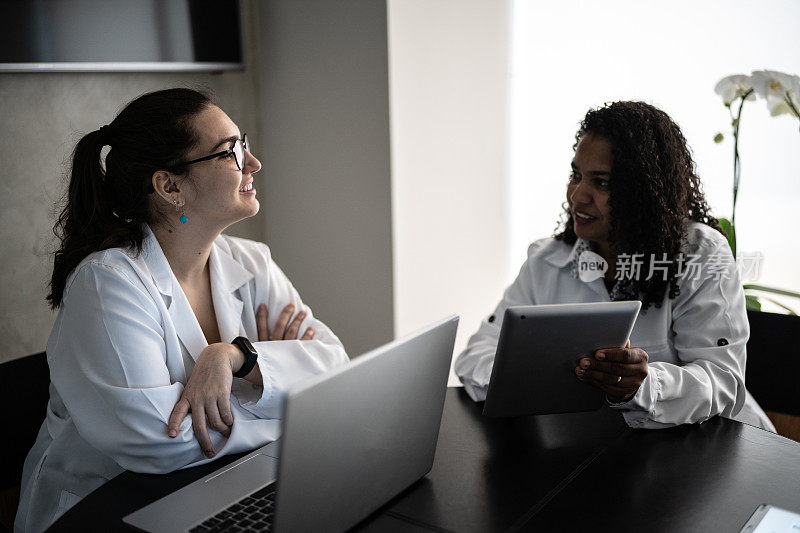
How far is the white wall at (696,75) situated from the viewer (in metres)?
2.48

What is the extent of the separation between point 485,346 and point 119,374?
0.84 m

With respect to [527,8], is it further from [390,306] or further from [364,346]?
[364,346]

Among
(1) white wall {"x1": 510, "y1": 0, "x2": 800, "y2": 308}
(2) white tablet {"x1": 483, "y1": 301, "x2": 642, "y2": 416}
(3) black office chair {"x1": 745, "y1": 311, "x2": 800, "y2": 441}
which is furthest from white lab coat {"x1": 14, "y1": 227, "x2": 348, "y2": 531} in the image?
(1) white wall {"x1": 510, "y1": 0, "x2": 800, "y2": 308}

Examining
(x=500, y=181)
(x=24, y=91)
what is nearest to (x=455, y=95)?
(x=500, y=181)

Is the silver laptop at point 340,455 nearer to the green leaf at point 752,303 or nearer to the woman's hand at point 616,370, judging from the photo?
the woman's hand at point 616,370

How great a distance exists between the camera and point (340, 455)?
38.7 inches

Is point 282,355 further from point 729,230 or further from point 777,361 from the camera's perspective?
point 729,230

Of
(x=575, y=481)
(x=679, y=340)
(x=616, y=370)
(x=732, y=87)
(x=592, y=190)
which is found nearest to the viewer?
(x=575, y=481)

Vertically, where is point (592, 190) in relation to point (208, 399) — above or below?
above

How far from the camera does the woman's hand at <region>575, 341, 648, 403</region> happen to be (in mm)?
1346

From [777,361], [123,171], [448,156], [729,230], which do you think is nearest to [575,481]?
[777,361]

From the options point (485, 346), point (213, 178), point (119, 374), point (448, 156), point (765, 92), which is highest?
point (765, 92)

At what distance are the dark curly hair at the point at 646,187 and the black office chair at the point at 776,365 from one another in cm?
33

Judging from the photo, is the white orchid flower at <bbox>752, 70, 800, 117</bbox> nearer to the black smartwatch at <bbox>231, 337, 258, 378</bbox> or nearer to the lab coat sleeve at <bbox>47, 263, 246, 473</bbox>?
the black smartwatch at <bbox>231, 337, 258, 378</bbox>
